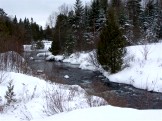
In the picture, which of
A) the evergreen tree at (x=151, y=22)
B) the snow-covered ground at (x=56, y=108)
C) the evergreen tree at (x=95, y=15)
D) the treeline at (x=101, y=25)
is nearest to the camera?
the snow-covered ground at (x=56, y=108)

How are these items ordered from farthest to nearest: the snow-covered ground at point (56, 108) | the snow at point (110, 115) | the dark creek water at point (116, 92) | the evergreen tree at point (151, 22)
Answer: the evergreen tree at point (151, 22)
the dark creek water at point (116, 92)
the snow-covered ground at point (56, 108)
the snow at point (110, 115)

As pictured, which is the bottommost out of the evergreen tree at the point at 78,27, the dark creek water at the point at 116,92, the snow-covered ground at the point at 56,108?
the dark creek water at the point at 116,92

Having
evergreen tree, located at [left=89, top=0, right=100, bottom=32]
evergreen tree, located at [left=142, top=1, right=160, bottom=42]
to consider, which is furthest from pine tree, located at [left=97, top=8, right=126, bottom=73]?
evergreen tree, located at [left=89, top=0, right=100, bottom=32]

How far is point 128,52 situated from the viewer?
27.5 m

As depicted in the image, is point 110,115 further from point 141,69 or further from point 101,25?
point 101,25

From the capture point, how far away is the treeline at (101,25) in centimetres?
3928

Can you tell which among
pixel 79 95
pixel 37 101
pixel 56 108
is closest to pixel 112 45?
pixel 79 95

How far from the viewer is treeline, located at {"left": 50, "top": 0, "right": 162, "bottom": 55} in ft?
129

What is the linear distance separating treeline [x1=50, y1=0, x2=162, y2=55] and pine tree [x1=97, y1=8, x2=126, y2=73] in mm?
12140

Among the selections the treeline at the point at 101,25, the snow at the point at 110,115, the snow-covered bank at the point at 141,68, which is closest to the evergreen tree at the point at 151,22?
the treeline at the point at 101,25

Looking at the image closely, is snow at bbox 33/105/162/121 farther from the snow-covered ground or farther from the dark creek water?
the dark creek water

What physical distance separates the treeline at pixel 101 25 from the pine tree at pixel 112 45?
12.1 metres

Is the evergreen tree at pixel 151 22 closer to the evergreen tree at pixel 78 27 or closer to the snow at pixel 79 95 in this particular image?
the snow at pixel 79 95

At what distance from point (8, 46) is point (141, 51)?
13.7 metres
